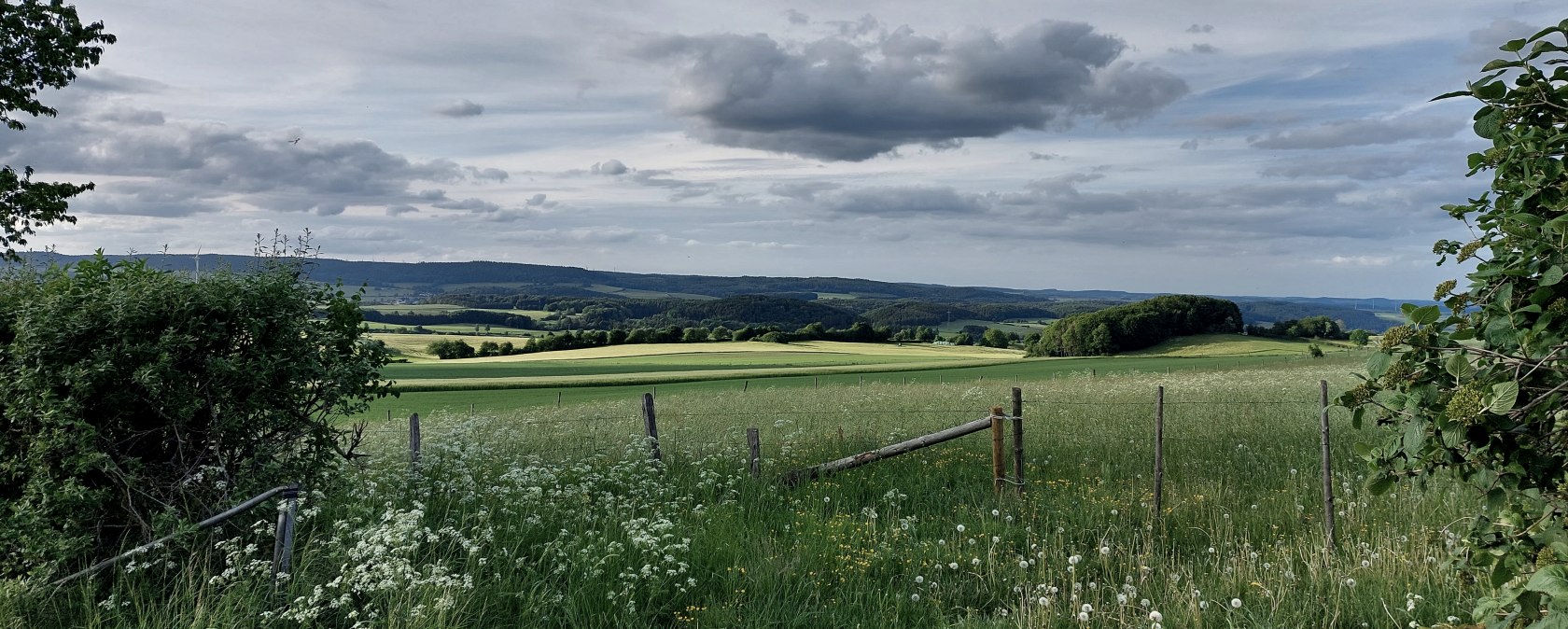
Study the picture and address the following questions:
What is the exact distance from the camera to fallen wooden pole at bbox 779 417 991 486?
33.3ft

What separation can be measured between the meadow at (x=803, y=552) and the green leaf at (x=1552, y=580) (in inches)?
52.0

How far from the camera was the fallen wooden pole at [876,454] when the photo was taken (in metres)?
10.2

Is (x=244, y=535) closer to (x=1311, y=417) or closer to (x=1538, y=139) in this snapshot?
(x=1538, y=139)

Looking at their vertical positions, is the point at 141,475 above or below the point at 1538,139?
below

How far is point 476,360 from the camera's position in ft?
255

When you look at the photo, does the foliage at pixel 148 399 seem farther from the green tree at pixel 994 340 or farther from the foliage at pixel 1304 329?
the green tree at pixel 994 340

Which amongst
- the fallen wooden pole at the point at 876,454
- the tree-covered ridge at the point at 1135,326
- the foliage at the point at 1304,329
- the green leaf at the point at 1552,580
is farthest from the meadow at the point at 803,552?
the foliage at the point at 1304,329

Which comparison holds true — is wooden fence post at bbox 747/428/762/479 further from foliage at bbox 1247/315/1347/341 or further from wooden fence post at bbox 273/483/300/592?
foliage at bbox 1247/315/1347/341

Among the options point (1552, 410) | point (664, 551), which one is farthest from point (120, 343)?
point (1552, 410)

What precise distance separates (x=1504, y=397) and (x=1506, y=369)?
0.99ft

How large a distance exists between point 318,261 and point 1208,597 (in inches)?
329

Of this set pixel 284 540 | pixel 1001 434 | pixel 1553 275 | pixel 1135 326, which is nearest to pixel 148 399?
pixel 284 540

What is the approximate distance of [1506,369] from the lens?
271 centimetres

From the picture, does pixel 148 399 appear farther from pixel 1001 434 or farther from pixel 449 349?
pixel 449 349
